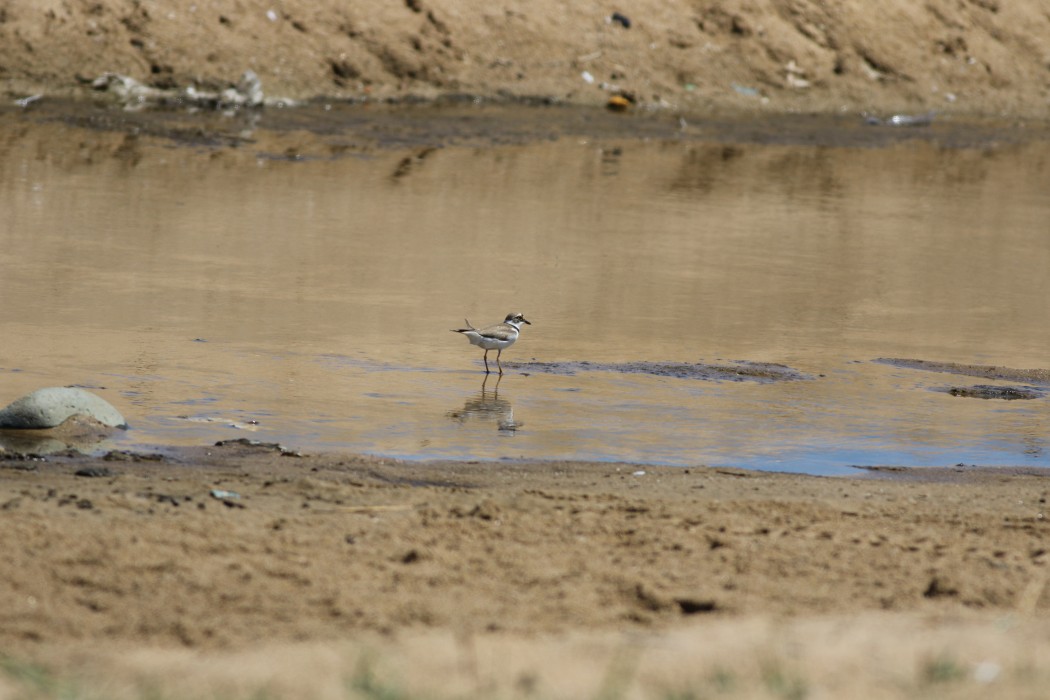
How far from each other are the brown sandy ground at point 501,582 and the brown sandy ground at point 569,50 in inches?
687

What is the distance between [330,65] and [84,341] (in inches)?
611

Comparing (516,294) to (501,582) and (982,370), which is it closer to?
(982,370)

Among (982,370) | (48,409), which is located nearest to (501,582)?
(48,409)

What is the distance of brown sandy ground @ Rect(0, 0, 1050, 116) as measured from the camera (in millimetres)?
24344

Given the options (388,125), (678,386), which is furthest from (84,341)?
(388,125)

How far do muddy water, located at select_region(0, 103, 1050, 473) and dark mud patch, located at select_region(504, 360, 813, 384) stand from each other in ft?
0.22

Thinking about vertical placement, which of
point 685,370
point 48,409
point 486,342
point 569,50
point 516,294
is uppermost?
point 569,50

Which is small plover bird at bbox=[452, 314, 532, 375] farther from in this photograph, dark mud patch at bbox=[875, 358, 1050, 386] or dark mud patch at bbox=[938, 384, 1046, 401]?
dark mud patch at bbox=[938, 384, 1046, 401]

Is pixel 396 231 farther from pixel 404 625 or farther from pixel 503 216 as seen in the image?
pixel 404 625

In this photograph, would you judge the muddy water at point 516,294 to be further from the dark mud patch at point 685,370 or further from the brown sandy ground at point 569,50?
the brown sandy ground at point 569,50

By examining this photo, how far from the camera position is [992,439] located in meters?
9.64

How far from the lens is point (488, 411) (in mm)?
9758

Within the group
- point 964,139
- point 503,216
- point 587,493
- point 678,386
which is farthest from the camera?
point 964,139

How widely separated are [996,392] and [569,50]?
690 inches
